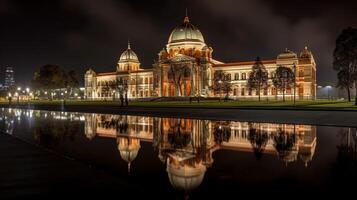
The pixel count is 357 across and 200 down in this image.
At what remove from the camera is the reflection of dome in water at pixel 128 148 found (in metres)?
11.8

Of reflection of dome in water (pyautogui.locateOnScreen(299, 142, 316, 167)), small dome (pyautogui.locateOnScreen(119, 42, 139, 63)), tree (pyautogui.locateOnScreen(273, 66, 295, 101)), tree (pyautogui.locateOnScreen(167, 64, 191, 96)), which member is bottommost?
reflection of dome in water (pyautogui.locateOnScreen(299, 142, 316, 167))

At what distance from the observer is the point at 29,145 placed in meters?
13.7

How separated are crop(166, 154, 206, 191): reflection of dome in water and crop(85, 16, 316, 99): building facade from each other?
287 feet

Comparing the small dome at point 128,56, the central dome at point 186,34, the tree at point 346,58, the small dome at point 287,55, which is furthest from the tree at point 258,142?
the small dome at point 128,56

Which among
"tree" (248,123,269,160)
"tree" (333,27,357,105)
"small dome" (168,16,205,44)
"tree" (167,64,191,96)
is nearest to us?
"tree" (248,123,269,160)

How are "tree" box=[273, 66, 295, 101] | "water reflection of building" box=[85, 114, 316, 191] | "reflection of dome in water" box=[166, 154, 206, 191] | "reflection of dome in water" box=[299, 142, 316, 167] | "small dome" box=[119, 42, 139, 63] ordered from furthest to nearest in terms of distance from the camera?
1. "small dome" box=[119, 42, 139, 63]
2. "tree" box=[273, 66, 295, 101]
3. "reflection of dome in water" box=[299, 142, 316, 167]
4. "water reflection of building" box=[85, 114, 316, 191]
5. "reflection of dome in water" box=[166, 154, 206, 191]

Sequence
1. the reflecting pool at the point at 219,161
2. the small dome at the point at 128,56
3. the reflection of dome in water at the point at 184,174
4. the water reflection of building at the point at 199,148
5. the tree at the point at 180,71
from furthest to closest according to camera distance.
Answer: the small dome at the point at 128,56 < the tree at the point at 180,71 < the water reflection of building at the point at 199,148 < the reflection of dome in water at the point at 184,174 < the reflecting pool at the point at 219,161

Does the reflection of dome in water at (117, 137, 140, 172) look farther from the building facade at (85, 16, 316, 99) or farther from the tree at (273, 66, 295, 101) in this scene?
the building facade at (85, 16, 316, 99)

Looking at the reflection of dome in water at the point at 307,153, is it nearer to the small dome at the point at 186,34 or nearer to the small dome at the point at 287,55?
the small dome at the point at 287,55

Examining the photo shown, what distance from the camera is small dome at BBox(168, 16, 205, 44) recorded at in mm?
115875

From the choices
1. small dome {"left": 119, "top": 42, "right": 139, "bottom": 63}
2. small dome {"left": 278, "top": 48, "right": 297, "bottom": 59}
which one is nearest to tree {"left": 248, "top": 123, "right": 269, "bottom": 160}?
small dome {"left": 278, "top": 48, "right": 297, "bottom": 59}

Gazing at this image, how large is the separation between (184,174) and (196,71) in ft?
321

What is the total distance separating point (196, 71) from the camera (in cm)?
10650

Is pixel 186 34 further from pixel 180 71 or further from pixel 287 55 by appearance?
pixel 287 55
